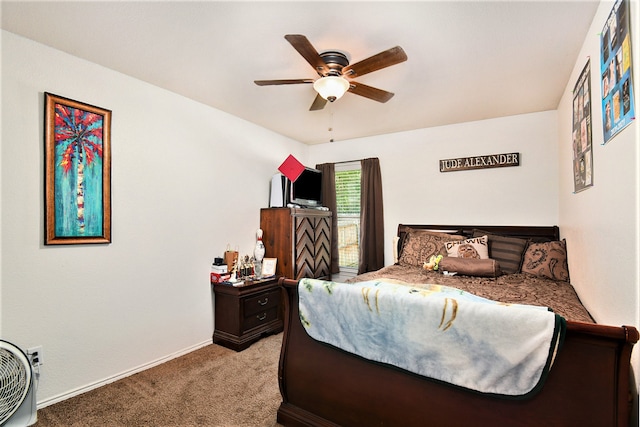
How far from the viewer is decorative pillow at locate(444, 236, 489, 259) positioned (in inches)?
120

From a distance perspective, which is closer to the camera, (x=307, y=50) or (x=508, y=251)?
(x=307, y=50)

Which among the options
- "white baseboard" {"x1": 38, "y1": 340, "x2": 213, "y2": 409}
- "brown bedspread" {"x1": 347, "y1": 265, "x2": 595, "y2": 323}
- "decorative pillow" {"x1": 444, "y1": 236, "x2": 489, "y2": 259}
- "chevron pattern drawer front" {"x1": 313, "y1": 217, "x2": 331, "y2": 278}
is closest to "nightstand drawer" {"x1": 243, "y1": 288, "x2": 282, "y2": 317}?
"white baseboard" {"x1": 38, "y1": 340, "x2": 213, "y2": 409}

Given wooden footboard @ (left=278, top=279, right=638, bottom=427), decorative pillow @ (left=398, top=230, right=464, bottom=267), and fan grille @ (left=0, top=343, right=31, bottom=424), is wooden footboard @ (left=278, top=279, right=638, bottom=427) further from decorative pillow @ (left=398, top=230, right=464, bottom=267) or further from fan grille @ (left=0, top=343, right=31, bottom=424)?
decorative pillow @ (left=398, top=230, right=464, bottom=267)

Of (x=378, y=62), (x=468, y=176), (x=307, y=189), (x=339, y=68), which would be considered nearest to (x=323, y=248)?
(x=307, y=189)

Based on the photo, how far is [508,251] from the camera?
3023 mm

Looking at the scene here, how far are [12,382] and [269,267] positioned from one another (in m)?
2.17

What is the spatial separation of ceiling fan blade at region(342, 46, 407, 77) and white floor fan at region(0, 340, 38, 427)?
2550mm

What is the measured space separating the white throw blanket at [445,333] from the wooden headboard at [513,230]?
94.0 inches

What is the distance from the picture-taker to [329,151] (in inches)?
181

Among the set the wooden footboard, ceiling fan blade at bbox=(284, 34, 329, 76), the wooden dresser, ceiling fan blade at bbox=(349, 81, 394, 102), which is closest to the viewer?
the wooden footboard

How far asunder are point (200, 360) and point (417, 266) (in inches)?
92.6

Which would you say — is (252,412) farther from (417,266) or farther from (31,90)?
(31,90)

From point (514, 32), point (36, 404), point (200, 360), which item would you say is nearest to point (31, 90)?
point (36, 404)

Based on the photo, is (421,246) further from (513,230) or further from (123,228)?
(123,228)
